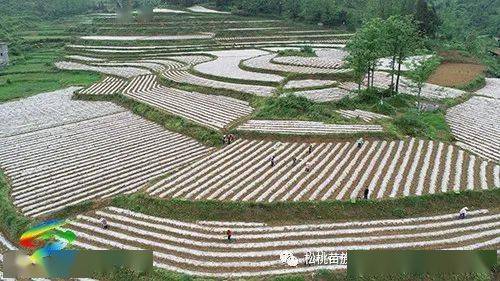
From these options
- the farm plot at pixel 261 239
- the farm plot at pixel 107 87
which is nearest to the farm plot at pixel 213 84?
the farm plot at pixel 107 87

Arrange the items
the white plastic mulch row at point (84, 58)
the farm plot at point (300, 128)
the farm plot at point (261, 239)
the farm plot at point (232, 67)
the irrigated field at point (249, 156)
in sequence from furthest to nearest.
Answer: the white plastic mulch row at point (84, 58) < the farm plot at point (232, 67) < the farm plot at point (300, 128) < the irrigated field at point (249, 156) < the farm plot at point (261, 239)

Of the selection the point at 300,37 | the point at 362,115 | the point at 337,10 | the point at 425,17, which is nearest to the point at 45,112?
the point at 362,115

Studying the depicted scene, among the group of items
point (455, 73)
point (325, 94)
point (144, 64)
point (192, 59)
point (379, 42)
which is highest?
point (379, 42)

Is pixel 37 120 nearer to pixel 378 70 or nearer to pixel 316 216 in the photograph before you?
pixel 316 216

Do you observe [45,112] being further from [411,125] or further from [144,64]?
[411,125]

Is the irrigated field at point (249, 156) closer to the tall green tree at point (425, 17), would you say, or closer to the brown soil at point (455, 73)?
the brown soil at point (455, 73)

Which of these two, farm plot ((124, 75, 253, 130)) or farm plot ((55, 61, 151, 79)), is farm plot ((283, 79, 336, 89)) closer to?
farm plot ((124, 75, 253, 130))
